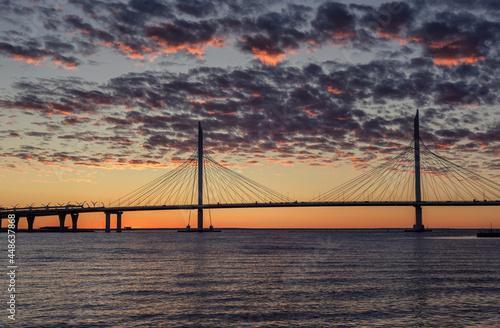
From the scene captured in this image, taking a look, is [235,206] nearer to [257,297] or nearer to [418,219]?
[418,219]

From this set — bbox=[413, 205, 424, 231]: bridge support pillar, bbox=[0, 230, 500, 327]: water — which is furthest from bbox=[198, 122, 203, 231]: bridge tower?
bbox=[0, 230, 500, 327]: water

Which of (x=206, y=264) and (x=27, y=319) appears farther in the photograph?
(x=206, y=264)

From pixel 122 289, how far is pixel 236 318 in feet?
41.8

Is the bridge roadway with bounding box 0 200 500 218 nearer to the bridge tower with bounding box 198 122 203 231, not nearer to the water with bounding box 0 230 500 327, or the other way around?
the bridge tower with bounding box 198 122 203 231

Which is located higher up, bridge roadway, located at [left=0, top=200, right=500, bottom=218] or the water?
bridge roadway, located at [left=0, top=200, right=500, bottom=218]

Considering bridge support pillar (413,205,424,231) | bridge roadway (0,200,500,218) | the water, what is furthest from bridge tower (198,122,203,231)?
the water

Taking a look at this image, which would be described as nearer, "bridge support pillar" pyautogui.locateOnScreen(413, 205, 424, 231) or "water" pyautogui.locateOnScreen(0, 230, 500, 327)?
"water" pyautogui.locateOnScreen(0, 230, 500, 327)

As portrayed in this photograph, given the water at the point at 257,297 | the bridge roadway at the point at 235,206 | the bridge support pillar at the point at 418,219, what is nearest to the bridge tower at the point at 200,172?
the bridge roadway at the point at 235,206

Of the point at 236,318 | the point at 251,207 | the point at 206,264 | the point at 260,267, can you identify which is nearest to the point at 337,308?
the point at 236,318

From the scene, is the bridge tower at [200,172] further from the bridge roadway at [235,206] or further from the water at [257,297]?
the water at [257,297]

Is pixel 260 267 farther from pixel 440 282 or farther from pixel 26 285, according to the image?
pixel 26 285

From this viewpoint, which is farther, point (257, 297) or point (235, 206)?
point (235, 206)

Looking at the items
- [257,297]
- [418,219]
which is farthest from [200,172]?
[257,297]

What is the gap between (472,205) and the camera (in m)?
140
